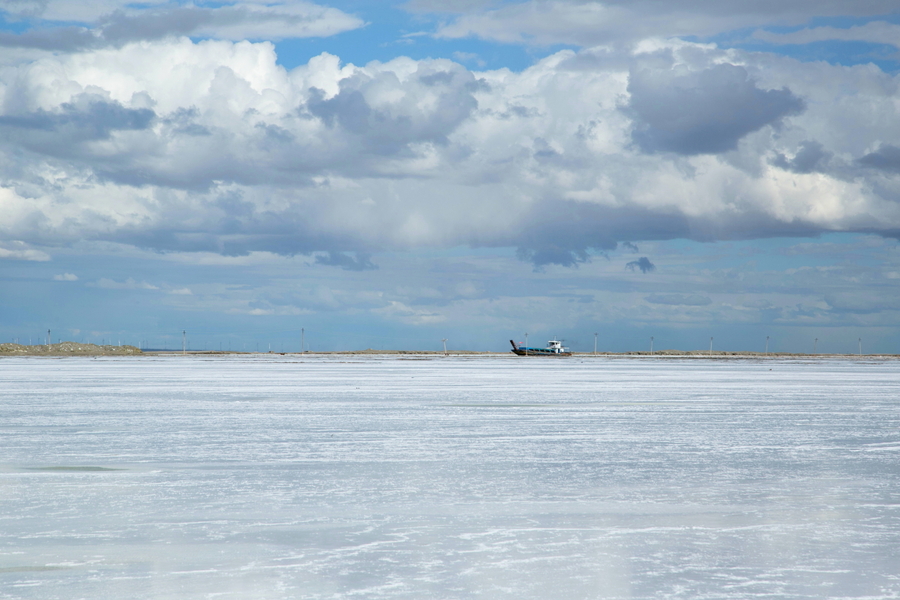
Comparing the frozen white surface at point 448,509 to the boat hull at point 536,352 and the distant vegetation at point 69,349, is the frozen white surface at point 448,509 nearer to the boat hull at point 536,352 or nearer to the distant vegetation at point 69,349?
the boat hull at point 536,352

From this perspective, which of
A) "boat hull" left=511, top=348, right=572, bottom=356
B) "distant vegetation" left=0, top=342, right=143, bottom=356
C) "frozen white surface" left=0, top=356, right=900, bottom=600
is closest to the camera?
"frozen white surface" left=0, top=356, right=900, bottom=600

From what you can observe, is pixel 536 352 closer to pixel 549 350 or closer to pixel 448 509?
pixel 549 350

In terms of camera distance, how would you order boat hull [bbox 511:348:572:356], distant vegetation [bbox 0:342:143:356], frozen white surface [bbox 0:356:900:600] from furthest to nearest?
1. boat hull [bbox 511:348:572:356]
2. distant vegetation [bbox 0:342:143:356]
3. frozen white surface [bbox 0:356:900:600]

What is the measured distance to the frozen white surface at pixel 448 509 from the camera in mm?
7172

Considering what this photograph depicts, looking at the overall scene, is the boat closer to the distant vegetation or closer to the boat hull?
the boat hull

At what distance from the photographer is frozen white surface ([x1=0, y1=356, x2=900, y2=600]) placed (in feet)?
23.5

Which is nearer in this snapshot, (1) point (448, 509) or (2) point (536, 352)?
(1) point (448, 509)

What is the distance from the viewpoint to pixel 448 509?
33.0 ft

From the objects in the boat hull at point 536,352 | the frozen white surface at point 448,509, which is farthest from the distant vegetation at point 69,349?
the frozen white surface at point 448,509

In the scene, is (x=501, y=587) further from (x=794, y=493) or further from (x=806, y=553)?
(x=794, y=493)

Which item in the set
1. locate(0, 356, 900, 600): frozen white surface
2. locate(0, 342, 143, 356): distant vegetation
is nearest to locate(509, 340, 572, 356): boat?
locate(0, 342, 143, 356): distant vegetation

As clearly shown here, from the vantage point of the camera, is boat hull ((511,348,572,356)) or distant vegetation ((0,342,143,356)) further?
boat hull ((511,348,572,356))

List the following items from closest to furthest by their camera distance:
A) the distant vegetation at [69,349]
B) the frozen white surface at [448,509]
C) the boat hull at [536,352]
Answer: the frozen white surface at [448,509] → the distant vegetation at [69,349] → the boat hull at [536,352]

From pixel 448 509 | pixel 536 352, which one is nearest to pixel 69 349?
pixel 536 352
